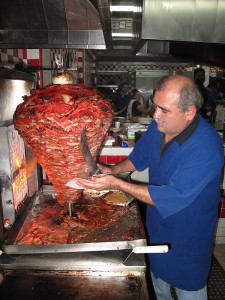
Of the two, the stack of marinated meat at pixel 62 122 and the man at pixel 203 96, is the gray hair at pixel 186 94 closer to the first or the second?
the stack of marinated meat at pixel 62 122

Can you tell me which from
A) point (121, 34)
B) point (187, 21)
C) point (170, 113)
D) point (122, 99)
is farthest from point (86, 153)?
point (122, 99)

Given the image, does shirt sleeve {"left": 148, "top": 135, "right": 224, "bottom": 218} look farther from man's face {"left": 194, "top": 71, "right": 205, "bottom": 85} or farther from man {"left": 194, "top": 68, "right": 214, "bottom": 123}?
man's face {"left": 194, "top": 71, "right": 205, "bottom": 85}

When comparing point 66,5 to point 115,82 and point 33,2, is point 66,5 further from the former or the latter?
point 115,82

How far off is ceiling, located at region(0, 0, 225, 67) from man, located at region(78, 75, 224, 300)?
1379 mm

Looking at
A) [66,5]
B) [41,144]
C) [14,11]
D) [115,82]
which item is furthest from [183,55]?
[115,82]

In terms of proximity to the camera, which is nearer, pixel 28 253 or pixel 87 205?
pixel 28 253

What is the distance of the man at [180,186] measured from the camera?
2082mm

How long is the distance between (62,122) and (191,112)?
3.58 ft

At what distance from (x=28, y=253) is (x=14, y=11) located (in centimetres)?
341

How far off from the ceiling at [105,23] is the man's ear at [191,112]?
1407 millimetres

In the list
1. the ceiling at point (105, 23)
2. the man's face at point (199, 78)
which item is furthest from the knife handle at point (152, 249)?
the man's face at point (199, 78)

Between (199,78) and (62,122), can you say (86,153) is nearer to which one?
(62,122)

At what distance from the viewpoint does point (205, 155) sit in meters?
2.10

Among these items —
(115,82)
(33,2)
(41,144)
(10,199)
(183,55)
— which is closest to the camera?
(41,144)
